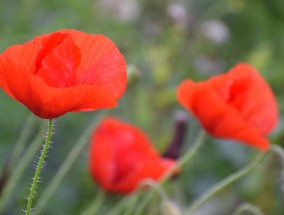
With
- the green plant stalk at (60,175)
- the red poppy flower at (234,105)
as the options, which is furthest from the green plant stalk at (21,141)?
the red poppy flower at (234,105)

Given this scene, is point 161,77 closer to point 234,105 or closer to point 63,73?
point 234,105

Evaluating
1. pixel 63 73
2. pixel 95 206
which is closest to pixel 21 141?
pixel 95 206

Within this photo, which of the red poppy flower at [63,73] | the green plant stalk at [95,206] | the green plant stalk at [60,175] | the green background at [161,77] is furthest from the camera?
the green background at [161,77]

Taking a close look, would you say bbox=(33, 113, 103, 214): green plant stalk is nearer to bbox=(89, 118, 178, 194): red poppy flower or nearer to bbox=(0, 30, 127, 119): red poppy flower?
bbox=(89, 118, 178, 194): red poppy flower

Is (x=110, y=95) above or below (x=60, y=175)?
above

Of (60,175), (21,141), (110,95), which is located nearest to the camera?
(110,95)

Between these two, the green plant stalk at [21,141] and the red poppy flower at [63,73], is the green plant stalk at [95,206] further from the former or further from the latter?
the red poppy flower at [63,73]
